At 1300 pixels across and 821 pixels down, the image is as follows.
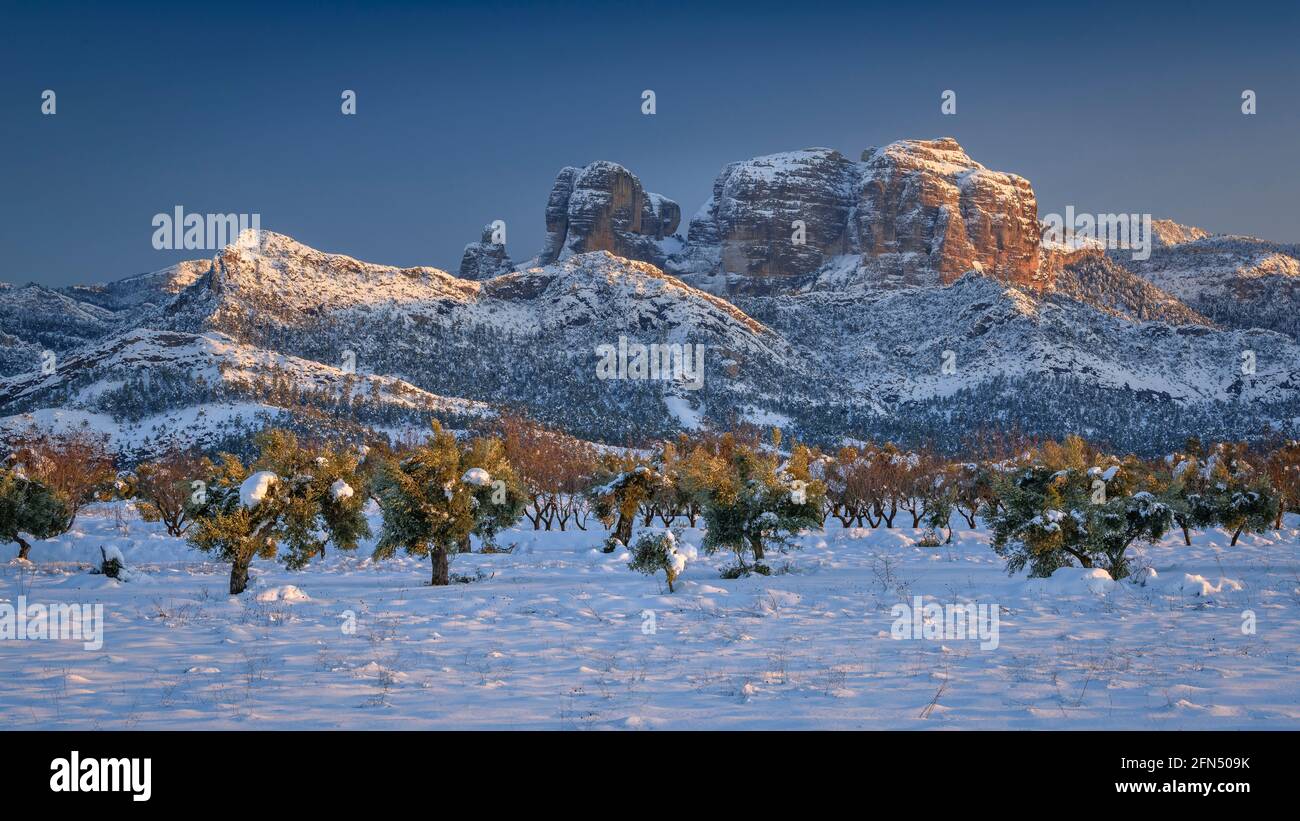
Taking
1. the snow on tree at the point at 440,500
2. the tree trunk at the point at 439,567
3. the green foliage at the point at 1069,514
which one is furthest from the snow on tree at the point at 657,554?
the green foliage at the point at 1069,514

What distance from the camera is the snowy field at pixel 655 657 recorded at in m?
9.33

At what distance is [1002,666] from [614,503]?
88.0 ft

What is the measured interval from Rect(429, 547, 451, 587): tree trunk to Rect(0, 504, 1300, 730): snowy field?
0.43 metres

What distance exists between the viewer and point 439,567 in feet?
79.6

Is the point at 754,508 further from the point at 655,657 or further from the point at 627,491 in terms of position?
the point at 655,657

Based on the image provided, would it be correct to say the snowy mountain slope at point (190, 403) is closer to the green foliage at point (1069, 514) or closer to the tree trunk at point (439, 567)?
the tree trunk at point (439, 567)

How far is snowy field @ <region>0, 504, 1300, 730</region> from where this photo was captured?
9328 millimetres

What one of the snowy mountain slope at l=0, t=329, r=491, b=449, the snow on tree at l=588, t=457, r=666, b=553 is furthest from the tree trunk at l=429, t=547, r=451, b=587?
the snowy mountain slope at l=0, t=329, r=491, b=449

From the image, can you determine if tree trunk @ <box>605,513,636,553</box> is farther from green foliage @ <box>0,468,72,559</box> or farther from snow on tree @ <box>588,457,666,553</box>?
green foliage @ <box>0,468,72,559</box>

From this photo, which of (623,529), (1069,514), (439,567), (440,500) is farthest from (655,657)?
(623,529)

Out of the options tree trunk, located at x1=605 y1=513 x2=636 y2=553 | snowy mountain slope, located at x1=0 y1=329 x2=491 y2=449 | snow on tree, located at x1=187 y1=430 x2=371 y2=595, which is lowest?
tree trunk, located at x1=605 y1=513 x2=636 y2=553

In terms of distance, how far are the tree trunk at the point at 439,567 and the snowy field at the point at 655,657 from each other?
425 millimetres
